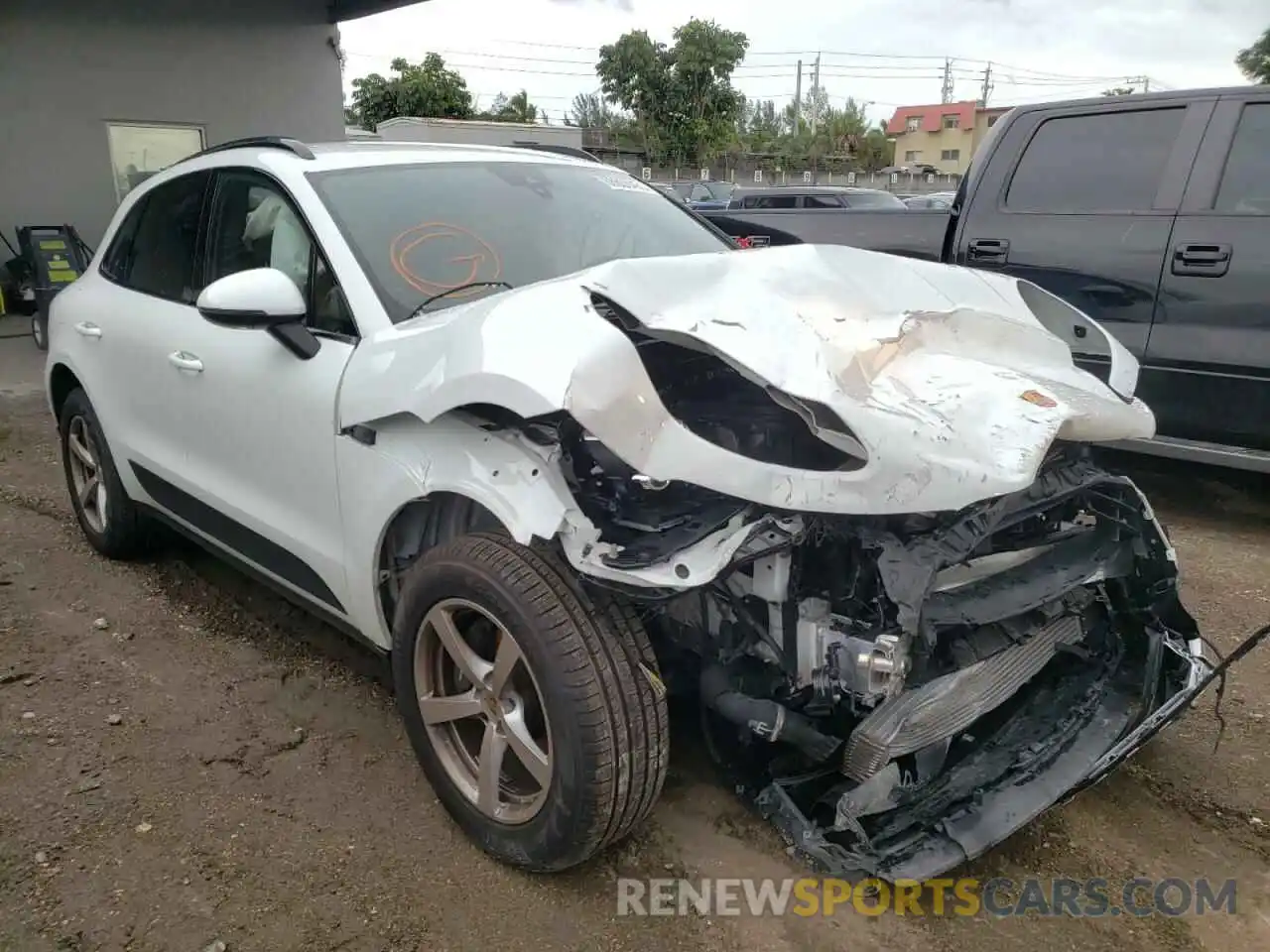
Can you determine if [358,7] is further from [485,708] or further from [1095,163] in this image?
[485,708]

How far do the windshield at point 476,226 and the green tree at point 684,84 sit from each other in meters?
42.0

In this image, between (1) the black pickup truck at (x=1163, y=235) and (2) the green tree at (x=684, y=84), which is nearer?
(1) the black pickup truck at (x=1163, y=235)

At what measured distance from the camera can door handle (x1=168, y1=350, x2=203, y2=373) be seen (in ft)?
10.6

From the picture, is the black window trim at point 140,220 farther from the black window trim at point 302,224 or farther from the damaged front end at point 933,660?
the damaged front end at point 933,660

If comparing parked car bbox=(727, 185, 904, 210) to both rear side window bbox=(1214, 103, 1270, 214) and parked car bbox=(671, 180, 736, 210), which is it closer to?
parked car bbox=(671, 180, 736, 210)

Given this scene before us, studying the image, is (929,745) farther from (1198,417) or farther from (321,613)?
(1198,417)

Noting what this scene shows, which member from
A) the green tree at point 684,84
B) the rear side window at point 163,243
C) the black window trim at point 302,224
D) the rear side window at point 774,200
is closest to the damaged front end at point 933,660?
the black window trim at point 302,224

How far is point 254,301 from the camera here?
263cm

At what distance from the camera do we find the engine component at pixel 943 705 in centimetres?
217

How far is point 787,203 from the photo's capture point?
14445mm

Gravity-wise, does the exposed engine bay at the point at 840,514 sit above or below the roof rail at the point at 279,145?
below

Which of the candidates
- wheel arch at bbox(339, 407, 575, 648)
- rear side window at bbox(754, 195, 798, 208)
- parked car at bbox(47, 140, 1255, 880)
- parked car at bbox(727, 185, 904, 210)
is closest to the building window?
parked car at bbox(727, 185, 904, 210)

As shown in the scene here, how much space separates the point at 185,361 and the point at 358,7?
37.1 ft

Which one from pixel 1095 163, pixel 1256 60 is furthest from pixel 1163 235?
pixel 1256 60
